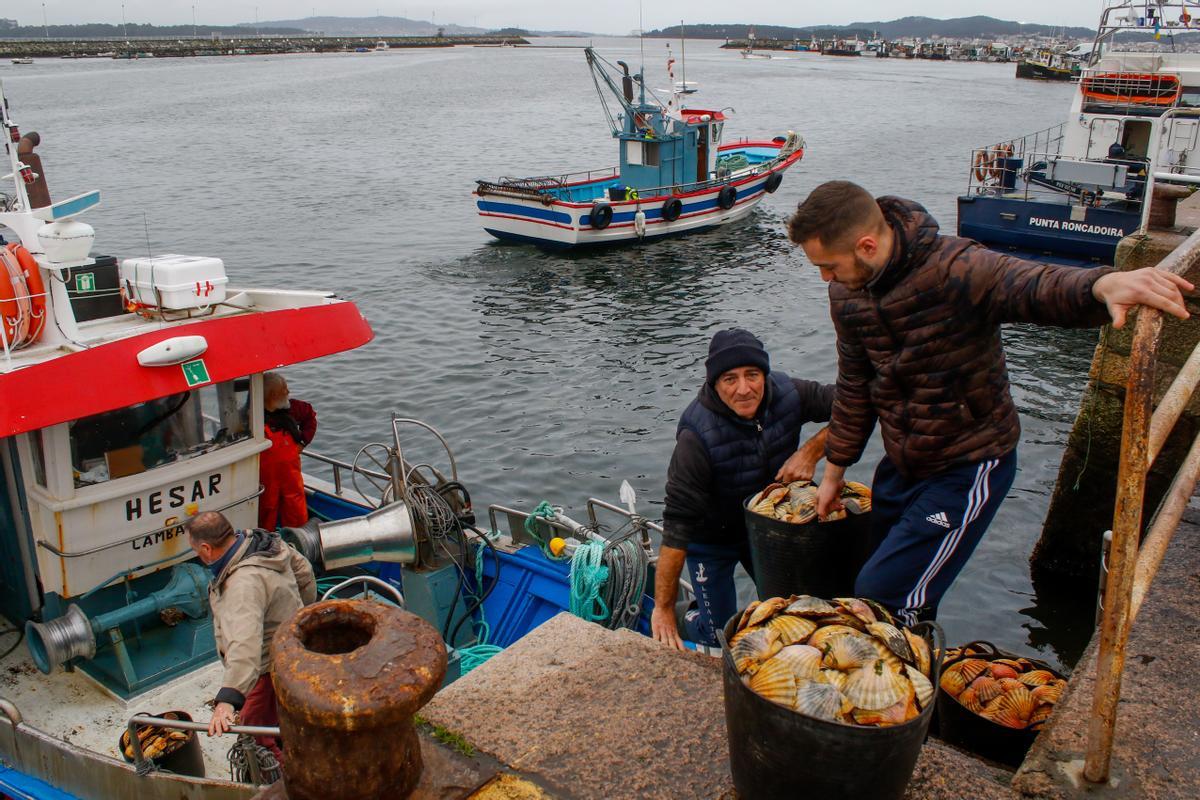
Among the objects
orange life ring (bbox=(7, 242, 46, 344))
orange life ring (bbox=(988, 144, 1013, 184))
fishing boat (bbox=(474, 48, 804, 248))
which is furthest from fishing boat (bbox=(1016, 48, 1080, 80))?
orange life ring (bbox=(7, 242, 46, 344))

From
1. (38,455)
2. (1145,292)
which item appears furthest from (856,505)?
(38,455)

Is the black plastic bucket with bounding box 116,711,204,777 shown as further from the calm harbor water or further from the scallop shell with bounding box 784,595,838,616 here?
the calm harbor water

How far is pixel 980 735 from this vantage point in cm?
413

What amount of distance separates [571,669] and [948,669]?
6.84 feet

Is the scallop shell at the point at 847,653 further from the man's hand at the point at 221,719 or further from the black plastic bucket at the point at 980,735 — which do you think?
the man's hand at the point at 221,719

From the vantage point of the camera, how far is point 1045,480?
39.7 feet

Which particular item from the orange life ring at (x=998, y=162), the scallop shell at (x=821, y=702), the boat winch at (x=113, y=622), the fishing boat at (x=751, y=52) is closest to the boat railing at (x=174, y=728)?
the boat winch at (x=113, y=622)

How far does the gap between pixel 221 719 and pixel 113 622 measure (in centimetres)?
204

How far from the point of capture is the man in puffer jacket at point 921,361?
310 centimetres

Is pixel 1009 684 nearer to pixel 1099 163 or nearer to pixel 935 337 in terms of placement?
pixel 935 337

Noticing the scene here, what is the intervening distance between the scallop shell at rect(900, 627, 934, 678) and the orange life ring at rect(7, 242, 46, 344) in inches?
221

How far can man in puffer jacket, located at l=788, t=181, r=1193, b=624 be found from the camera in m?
3.10

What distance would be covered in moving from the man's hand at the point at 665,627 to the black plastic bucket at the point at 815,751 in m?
1.32

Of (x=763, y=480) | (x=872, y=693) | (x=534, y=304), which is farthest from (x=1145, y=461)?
(x=534, y=304)
